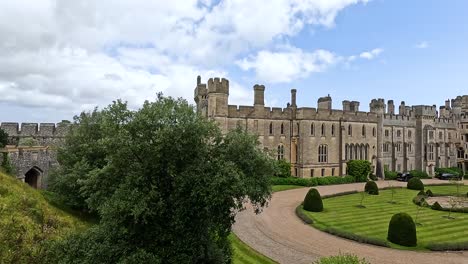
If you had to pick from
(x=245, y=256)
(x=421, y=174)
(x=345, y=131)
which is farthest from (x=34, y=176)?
(x=421, y=174)

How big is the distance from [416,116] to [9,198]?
6584 cm

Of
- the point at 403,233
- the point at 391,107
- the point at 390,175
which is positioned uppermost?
the point at 391,107

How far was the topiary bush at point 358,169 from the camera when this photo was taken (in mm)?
51188

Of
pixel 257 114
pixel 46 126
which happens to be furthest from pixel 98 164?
pixel 257 114

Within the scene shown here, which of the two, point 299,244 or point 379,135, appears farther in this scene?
point 379,135

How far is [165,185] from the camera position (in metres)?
13.6

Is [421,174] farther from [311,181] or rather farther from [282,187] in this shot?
[282,187]

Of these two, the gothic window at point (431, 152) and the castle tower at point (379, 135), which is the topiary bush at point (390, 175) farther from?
the gothic window at point (431, 152)

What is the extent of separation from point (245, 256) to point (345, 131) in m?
37.5

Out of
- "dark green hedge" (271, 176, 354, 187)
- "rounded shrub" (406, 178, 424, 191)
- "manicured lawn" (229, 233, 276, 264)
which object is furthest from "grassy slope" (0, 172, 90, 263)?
"rounded shrub" (406, 178, 424, 191)

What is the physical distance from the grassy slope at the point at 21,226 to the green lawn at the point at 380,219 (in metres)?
18.0

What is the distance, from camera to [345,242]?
2219 cm

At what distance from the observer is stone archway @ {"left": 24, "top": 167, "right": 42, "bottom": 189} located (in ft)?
90.9

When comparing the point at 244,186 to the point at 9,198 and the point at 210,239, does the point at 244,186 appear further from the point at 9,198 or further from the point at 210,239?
the point at 9,198
